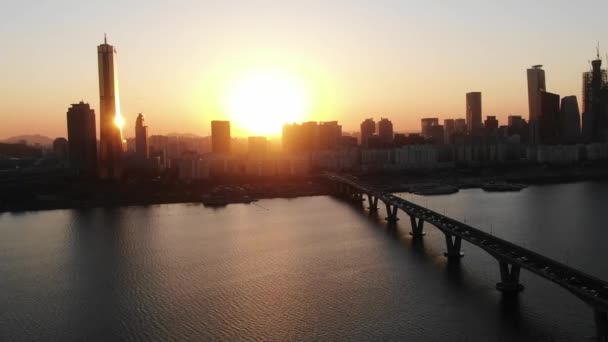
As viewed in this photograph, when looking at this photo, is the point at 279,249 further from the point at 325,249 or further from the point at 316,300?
the point at 316,300

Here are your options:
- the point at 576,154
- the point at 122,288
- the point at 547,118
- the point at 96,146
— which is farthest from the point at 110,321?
the point at 547,118

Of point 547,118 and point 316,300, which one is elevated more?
point 547,118

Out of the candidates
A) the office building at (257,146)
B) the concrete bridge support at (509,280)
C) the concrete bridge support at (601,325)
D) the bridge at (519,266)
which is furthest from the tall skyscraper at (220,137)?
the concrete bridge support at (601,325)

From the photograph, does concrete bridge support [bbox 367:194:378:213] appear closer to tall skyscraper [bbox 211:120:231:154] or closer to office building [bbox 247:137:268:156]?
office building [bbox 247:137:268:156]

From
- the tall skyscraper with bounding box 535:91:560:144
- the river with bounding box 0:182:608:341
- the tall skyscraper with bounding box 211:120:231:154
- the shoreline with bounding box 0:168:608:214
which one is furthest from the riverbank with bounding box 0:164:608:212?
the tall skyscraper with bounding box 535:91:560:144

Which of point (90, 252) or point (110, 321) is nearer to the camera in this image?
point (110, 321)
